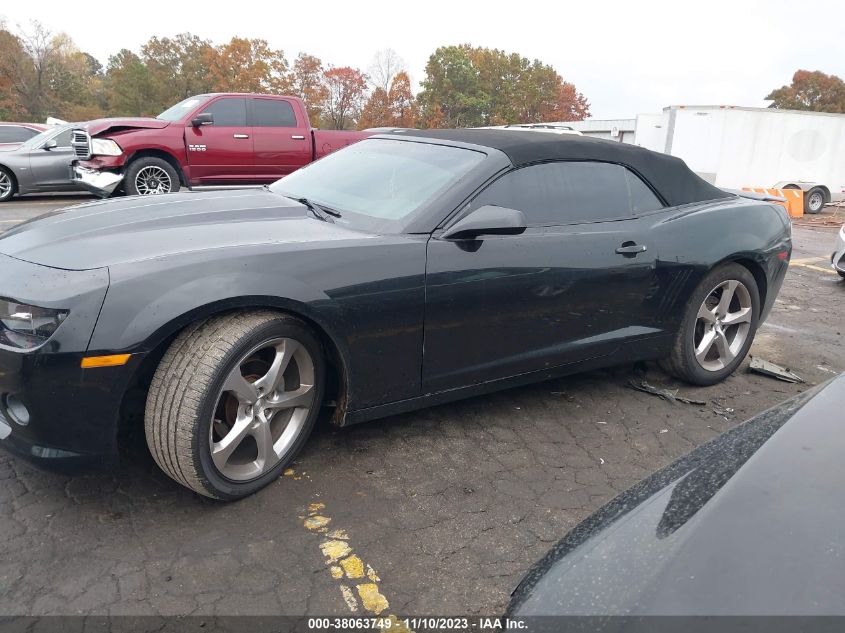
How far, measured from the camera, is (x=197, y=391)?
88.0 inches

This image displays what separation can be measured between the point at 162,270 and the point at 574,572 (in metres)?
1.69

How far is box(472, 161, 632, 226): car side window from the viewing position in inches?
121

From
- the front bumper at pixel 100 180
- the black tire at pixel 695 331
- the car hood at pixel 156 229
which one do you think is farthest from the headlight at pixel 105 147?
the black tire at pixel 695 331

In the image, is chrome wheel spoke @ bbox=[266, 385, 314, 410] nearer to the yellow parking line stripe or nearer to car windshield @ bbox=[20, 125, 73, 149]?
the yellow parking line stripe

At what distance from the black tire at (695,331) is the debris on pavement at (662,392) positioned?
14 cm

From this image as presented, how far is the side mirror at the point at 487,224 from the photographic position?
272 cm

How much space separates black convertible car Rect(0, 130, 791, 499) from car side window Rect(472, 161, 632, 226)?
11 millimetres

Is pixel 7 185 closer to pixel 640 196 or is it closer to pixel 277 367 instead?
pixel 277 367

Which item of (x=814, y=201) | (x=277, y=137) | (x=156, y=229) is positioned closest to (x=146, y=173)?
(x=277, y=137)

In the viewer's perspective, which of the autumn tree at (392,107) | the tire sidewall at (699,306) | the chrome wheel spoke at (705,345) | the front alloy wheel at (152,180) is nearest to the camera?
the tire sidewall at (699,306)

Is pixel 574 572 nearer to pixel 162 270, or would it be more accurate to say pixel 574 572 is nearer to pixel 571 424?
pixel 162 270

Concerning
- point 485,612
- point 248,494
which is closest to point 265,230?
point 248,494

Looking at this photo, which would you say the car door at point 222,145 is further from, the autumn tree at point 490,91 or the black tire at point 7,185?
the autumn tree at point 490,91

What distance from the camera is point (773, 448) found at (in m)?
1.54
